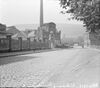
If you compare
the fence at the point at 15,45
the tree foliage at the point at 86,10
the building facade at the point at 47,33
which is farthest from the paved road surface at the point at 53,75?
the building facade at the point at 47,33

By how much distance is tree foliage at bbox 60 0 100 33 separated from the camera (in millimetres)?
6145

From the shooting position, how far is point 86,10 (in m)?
6.47

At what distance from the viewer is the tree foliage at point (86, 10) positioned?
614 centimetres

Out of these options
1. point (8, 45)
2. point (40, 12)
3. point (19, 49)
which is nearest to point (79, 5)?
point (8, 45)

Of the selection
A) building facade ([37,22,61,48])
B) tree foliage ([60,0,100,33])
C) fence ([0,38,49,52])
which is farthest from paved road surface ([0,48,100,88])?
building facade ([37,22,61,48])

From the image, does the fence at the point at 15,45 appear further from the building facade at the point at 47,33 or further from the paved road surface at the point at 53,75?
the building facade at the point at 47,33

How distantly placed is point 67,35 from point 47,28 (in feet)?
253

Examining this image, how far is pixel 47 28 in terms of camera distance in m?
82.5

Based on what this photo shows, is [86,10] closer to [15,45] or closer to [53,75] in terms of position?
[53,75]

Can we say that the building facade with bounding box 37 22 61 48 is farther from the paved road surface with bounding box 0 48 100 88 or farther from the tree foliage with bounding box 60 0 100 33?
the tree foliage with bounding box 60 0 100 33

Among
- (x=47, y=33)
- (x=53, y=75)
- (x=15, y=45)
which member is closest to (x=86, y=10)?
(x=53, y=75)

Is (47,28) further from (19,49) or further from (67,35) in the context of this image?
(67,35)

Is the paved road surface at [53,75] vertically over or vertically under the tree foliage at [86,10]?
Result: under

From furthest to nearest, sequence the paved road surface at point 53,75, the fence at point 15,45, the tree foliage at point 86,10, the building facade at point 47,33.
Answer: the building facade at point 47,33 < the fence at point 15,45 < the paved road surface at point 53,75 < the tree foliage at point 86,10
